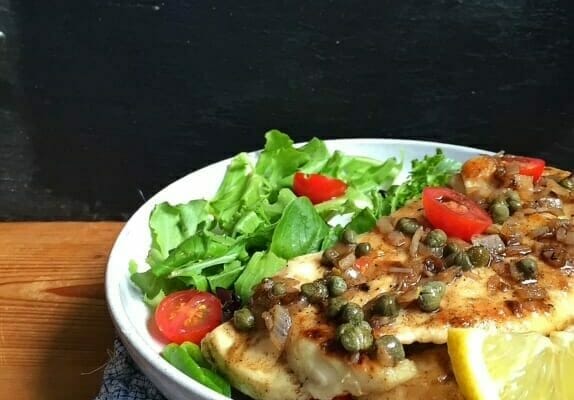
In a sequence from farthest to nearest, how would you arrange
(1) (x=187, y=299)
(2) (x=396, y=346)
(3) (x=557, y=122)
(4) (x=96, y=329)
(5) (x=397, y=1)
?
(3) (x=557, y=122), (5) (x=397, y=1), (4) (x=96, y=329), (1) (x=187, y=299), (2) (x=396, y=346)

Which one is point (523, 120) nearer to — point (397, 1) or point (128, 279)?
point (397, 1)

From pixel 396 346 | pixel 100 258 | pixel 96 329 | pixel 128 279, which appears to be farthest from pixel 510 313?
pixel 100 258

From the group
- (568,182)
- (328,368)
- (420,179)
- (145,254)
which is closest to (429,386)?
(328,368)

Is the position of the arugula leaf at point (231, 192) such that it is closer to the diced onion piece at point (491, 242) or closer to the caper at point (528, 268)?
the diced onion piece at point (491, 242)

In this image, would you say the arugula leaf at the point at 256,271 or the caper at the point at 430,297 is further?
the arugula leaf at the point at 256,271

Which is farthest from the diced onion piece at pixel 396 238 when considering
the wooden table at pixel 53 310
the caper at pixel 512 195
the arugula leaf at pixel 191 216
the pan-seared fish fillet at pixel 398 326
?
the wooden table at pixel 53 310

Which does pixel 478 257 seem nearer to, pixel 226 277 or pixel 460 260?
pixel 460 260

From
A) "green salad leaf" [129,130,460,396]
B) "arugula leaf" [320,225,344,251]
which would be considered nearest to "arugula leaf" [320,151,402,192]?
"green salad leaf" [129,130,460,396]
